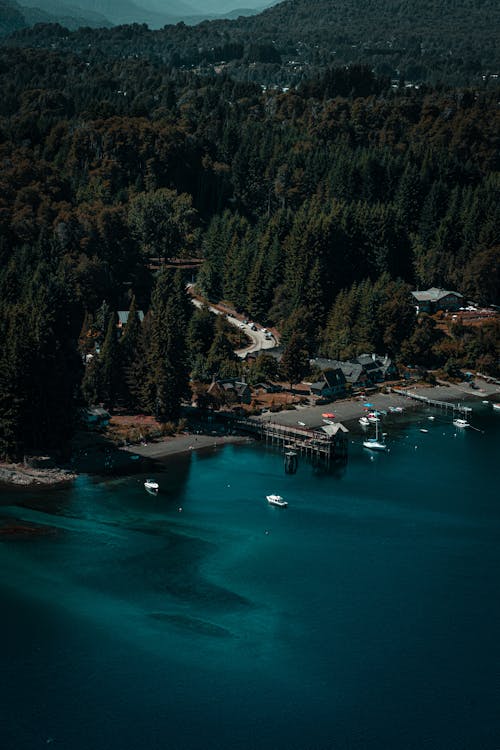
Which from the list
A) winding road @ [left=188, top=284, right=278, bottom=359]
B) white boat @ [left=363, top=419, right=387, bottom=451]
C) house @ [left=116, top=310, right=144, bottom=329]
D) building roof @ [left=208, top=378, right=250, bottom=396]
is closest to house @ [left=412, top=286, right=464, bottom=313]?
winding road @ [left=188, top=284, right=278, bottom=359]

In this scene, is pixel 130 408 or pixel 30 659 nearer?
pixel 30 659

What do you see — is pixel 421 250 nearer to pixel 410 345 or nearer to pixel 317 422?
pixel 410 345

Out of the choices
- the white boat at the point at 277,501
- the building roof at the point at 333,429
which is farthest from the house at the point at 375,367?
the white boat at the point at 277,501

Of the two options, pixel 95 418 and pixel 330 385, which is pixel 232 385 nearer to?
pixel 330 385

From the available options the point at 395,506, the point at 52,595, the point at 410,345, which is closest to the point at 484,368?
the point at 410,345

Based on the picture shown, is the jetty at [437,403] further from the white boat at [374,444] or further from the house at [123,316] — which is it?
the house at [123,316]

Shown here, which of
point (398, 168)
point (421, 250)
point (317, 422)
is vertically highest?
point (398, 168)

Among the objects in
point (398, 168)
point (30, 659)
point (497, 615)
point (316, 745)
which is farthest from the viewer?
point (398, 168)
